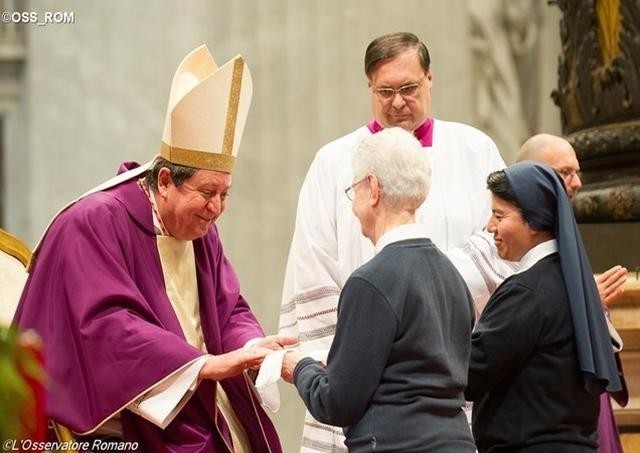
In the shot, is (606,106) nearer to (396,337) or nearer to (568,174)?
(568,174)

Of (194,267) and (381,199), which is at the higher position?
(381,199)

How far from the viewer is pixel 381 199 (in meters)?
3.35

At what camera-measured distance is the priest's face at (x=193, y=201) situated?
12.3ft

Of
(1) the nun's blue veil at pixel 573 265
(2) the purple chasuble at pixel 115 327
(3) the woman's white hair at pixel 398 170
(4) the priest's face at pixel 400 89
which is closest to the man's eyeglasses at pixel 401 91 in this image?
(4) the priest's face at pixel 400 89

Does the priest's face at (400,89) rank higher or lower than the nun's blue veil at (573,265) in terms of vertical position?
higher

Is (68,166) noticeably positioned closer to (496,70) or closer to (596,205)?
(496,70)

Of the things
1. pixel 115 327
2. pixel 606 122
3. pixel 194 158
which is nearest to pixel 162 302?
pixel 115 327

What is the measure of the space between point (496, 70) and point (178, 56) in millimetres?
1701

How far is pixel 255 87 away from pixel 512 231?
11.3ft

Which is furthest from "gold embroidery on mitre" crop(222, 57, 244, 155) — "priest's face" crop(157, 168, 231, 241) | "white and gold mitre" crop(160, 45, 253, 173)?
"priest's face" crop(157, 168, 231, 241)

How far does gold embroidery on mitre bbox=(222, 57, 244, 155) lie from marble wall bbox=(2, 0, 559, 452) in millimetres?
2960

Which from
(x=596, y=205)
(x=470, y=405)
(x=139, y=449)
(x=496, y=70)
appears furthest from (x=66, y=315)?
(x=496, y=70)

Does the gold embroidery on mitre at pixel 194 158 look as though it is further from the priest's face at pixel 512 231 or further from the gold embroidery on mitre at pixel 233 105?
the priest's face at pixel 512 231

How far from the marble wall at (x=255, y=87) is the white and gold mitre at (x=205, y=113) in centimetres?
295
